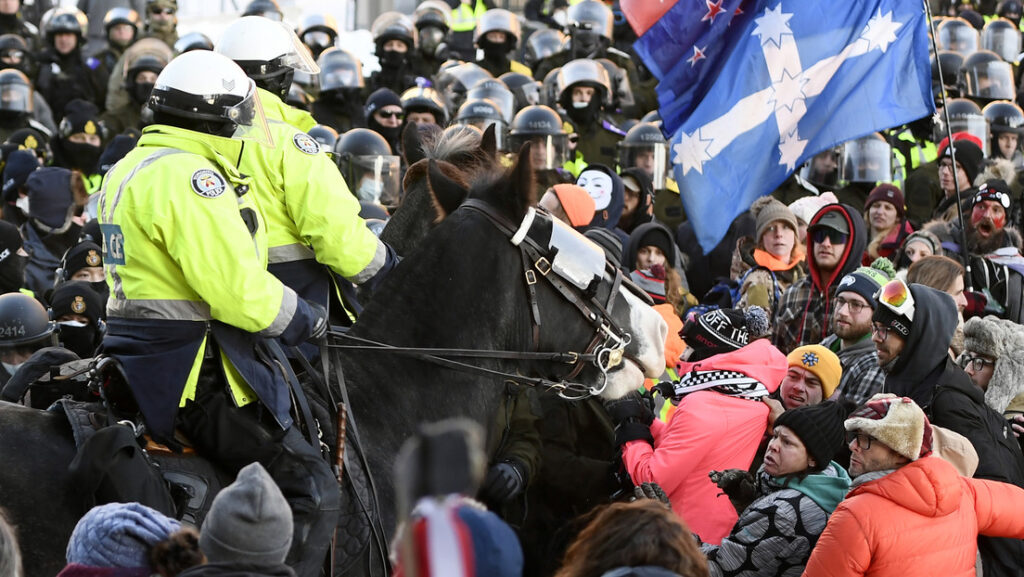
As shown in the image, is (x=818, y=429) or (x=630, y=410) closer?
(x=818, y=429)

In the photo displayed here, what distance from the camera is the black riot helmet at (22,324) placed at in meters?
7.65

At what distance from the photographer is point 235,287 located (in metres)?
4.33

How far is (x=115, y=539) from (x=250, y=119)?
1.75 meters

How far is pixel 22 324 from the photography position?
769 centimetres

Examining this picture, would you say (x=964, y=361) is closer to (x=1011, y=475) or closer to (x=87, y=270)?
(x=1011, y=475)

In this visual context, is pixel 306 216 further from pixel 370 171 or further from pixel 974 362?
pixel 370 171

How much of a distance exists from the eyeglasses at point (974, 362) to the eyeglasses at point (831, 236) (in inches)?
57.1

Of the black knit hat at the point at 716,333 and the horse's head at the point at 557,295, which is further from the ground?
the horse's head at the point at 557,295

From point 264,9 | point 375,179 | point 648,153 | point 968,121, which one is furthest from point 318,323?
point 264,9

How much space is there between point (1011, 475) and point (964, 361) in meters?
1.14

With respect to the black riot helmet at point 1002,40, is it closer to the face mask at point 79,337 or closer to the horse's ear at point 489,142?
the face mask at point 79,337

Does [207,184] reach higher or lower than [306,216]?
higher

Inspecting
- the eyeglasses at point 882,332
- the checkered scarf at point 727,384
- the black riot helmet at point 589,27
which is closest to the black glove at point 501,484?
the checkered scarf at point 727,384

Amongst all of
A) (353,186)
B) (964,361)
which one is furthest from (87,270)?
(964,361)
